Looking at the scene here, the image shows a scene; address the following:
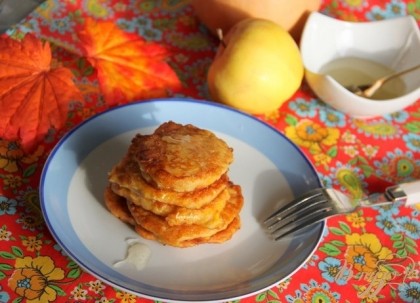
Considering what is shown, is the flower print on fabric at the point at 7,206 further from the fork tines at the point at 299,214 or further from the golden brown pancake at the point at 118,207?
the fork tines at the point at 299,214

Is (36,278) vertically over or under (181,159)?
under

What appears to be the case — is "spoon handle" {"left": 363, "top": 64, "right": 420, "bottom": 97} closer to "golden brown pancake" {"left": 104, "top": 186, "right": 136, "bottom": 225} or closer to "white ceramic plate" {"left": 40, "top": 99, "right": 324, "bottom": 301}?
"white ceramic plate" {"left": 40, "top": 99, "right": 324, "bottom": 301}

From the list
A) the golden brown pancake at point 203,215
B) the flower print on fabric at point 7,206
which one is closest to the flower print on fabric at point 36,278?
A: the flower print on fabric at point 7,206

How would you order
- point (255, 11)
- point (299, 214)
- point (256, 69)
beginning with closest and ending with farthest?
point (299, 214) < point (256, 69) < point (255, 11)

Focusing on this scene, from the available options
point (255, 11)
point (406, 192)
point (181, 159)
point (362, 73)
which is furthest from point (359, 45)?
point (181, 159)

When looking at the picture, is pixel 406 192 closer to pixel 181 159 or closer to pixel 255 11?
pixel 181 159

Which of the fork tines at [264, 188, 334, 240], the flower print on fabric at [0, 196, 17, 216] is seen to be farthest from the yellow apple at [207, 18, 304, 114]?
the flower print on fabric at [0, 196, 17, 216]

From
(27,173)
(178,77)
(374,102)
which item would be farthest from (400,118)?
(27,173)
